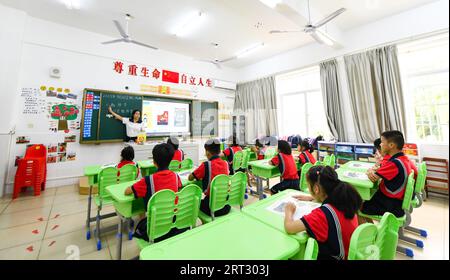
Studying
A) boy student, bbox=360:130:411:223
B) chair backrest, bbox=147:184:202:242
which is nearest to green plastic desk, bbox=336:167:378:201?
boy student, bbox=360:130:411:223

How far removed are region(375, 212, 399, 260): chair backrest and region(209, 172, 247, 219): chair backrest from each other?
3.77 ft

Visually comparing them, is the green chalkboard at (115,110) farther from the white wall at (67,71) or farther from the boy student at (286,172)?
the boy student at (286,172)

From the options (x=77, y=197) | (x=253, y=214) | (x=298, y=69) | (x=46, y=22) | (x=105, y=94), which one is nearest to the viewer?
(x=253, y=214)

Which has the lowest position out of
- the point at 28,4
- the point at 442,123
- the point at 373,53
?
the point at 442,123

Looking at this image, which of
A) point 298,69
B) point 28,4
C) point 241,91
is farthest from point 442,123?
point 28,4

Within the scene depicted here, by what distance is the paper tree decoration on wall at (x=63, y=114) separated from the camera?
12.4ft

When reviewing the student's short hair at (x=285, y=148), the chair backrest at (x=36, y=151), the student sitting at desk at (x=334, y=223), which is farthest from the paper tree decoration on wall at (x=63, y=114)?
the student sitting at desk at (x=334, y=223)

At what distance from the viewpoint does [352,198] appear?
952 millimetres

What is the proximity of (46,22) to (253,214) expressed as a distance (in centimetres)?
538

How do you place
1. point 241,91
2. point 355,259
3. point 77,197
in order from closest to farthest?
point 355,259, point 77,197, point 241,91

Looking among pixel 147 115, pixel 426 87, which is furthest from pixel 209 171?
pixel 426 87

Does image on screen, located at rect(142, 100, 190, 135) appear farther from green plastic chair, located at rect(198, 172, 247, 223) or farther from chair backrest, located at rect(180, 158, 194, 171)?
green plastic chair, located at rect(198, 172, 247, 223)
